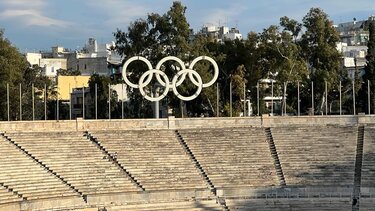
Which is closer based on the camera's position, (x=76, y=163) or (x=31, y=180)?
(x=31, y=180)

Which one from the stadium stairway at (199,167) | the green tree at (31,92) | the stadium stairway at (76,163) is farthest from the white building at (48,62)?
the stadium stairway at (76,163)

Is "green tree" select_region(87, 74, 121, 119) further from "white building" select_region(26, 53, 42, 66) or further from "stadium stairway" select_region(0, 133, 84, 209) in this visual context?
"white building" select_region(26, 53, 42, 66)

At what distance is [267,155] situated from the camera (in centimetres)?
3375

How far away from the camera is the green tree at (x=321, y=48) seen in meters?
47.9

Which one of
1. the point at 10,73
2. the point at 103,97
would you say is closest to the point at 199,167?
the point at 10,73

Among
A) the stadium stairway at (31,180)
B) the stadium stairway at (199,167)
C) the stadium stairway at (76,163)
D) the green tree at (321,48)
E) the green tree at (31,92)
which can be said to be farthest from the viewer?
the green tree at (31,92)

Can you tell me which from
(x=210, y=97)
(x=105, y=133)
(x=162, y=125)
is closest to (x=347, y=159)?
(x=162, y=125)

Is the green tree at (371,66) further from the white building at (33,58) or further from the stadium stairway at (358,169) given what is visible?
the white building at (33,58)

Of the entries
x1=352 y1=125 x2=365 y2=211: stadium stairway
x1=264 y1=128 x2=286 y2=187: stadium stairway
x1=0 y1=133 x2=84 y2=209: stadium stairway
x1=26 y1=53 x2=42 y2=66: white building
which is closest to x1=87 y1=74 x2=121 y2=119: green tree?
x1=264 y1=128 x2=286 y2=187: stadium stairway

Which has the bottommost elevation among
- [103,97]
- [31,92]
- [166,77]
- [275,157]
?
[275,157]

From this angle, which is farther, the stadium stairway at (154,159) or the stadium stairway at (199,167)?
the stadium stairway at (154,159)

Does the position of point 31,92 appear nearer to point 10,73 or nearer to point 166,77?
point 10,73

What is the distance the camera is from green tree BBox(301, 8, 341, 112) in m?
47.9

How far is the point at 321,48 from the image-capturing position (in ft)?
159
